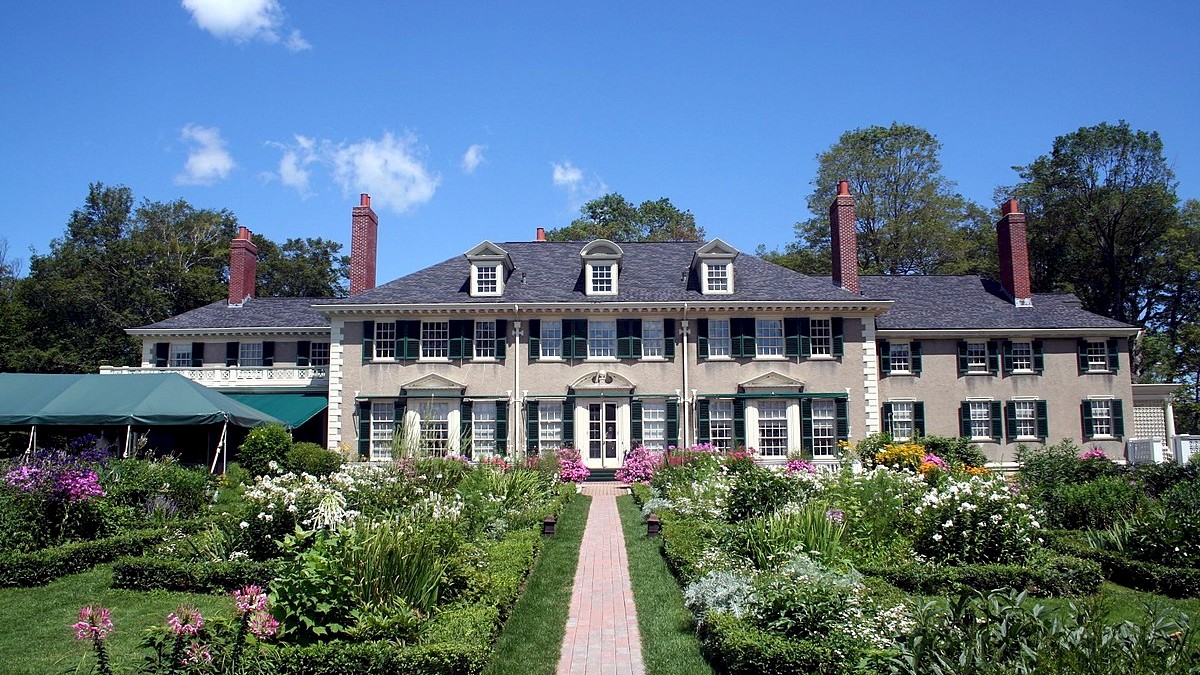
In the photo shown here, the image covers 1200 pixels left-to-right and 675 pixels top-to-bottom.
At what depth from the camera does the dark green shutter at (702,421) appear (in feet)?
85.5

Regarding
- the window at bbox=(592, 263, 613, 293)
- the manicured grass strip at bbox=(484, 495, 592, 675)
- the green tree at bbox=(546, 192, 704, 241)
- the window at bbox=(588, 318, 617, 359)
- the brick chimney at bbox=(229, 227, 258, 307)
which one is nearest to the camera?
the manicured grass strip at bbox=(484, 495, 592, 675)

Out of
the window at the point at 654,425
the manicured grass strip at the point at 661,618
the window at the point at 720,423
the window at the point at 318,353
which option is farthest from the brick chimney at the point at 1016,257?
the window at the point at 318,353

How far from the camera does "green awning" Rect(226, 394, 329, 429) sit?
26359mm

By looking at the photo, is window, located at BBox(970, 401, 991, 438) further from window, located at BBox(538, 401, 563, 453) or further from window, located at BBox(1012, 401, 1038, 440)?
window, located at BBox(538, 401, 563, 453)

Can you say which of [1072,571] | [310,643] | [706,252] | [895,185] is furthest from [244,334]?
[895,185]

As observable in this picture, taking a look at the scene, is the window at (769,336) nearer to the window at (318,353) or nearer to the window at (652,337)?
the window at (652,337)

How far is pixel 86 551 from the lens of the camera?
1080 cm

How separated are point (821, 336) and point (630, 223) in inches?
1104

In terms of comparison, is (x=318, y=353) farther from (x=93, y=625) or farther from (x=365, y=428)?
(x=93, y=625)

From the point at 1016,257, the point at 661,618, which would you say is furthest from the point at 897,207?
the point at 661,618

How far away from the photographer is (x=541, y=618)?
836cm

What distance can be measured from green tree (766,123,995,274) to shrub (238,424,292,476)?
98.9 ft

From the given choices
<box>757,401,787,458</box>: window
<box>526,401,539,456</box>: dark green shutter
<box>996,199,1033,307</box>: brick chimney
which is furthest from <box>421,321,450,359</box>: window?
<box>996,199,1033,307</box>: brick chimney

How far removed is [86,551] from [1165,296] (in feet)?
162
